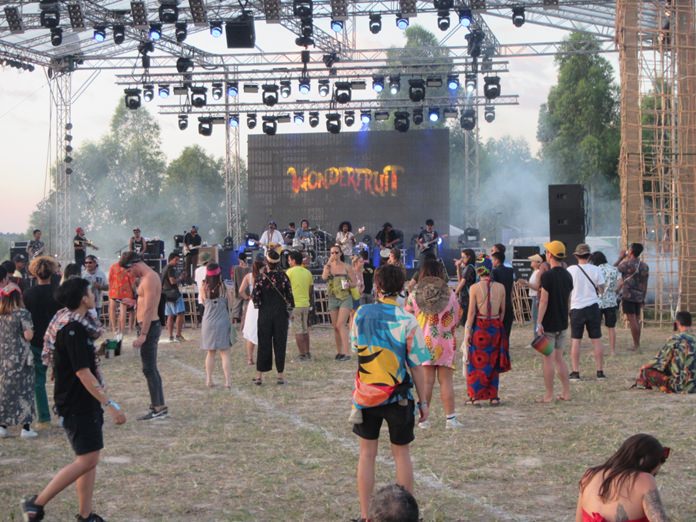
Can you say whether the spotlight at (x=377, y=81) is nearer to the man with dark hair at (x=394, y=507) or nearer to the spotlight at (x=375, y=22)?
the spotlight at (x=375, y=22)

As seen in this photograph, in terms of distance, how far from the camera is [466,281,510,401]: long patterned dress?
972cm

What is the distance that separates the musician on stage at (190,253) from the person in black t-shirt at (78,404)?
16363 mm

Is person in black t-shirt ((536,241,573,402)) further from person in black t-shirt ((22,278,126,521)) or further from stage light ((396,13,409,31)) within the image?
stage light ((396,13,409,31))

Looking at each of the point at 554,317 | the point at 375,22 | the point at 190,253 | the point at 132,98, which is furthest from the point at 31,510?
the point at 132,98

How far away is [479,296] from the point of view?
379 inches

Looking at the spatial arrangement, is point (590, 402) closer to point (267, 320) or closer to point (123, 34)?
point (267, 320)

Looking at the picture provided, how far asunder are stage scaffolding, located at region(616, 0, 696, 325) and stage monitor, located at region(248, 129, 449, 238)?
32.5 ft

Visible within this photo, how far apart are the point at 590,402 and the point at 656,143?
11.1 m

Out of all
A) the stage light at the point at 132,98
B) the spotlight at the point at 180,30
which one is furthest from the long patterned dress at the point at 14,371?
the stage light at the point at 132,98

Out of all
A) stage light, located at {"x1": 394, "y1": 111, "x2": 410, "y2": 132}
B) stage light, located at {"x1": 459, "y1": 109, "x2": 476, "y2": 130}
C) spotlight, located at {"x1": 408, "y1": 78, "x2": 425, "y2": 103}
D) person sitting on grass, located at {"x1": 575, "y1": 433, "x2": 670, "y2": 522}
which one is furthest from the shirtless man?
stage light, located at {"x1": 459, "y1": 109, "x2": 476, "y2": 130}

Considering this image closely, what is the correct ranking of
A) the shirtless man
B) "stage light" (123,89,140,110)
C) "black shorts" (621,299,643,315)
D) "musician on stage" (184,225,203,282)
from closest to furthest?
the shirtless man, "black shorts" (621,299,643,315), "musician on stage" (184,225,203,282), "stage light" (123,89,140,110)

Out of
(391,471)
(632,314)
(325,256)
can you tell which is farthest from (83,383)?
(325,256)

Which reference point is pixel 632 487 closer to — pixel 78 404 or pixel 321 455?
pixel 78 404

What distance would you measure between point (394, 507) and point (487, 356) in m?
6.62
